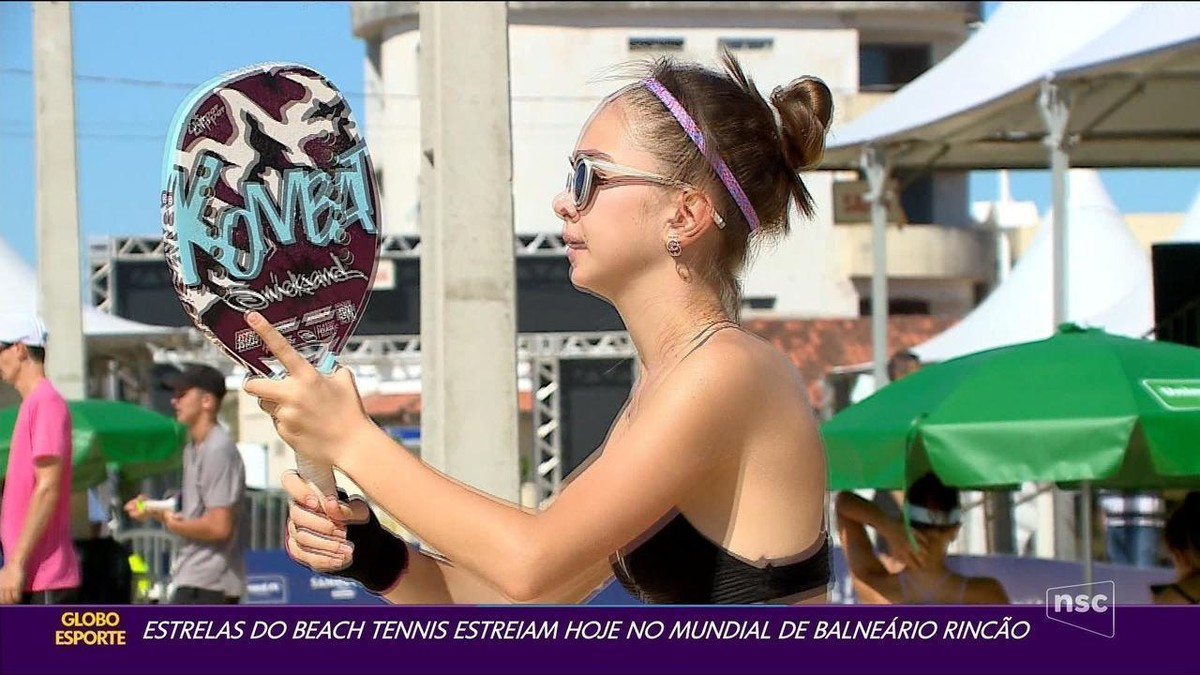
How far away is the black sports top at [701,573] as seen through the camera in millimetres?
2174

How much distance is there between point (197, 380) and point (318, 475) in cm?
620

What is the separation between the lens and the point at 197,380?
8227mm

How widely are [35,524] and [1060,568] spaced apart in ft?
17.2

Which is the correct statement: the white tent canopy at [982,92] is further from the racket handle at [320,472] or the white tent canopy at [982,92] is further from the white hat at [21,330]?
the racket handle at [320,472]

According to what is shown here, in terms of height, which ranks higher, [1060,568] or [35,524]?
[35,524]

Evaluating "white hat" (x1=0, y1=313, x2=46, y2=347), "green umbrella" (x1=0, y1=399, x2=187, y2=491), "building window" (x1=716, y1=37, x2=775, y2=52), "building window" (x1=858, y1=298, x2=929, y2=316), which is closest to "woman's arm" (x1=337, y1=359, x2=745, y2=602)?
"white hat" (x1=0, y1=313, x2=46, y2=347)

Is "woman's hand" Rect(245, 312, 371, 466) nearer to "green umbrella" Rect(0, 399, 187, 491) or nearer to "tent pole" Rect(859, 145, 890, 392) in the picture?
"green umbrella" Rect(0, 399, 187, 491)

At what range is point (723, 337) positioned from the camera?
2203 millimetres

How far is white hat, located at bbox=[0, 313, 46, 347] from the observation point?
6.28 meters

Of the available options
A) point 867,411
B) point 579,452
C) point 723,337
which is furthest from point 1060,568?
point 579,452

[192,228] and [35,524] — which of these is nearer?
[192,228]

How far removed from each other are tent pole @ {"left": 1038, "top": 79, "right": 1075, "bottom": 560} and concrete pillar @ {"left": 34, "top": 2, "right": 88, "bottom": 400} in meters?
6.50

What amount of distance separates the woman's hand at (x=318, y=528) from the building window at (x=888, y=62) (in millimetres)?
45312
